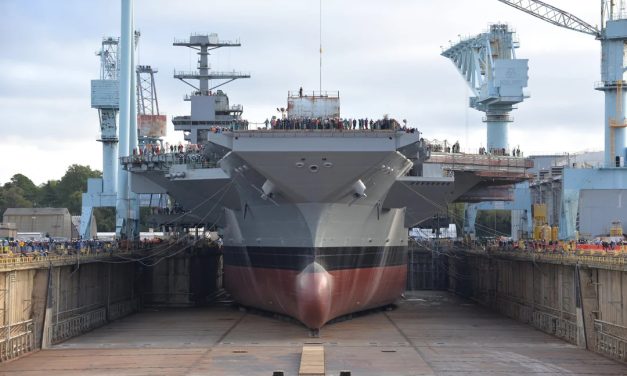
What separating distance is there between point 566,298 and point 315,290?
821 cm

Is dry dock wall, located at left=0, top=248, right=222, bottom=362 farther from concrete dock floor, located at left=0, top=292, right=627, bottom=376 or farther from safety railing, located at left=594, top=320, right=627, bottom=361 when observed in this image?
safety railing, located at left=594, top=320, right=627, bottom=361

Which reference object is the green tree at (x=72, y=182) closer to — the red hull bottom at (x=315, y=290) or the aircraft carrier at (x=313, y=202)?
the aircraft carrier at (x=313, y=202)

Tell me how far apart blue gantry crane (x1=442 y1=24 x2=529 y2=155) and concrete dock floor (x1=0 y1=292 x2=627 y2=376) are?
23424 mm

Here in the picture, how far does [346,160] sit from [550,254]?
8761mm

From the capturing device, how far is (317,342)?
85.3 ft

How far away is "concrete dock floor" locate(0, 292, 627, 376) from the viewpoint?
2155 centimetres

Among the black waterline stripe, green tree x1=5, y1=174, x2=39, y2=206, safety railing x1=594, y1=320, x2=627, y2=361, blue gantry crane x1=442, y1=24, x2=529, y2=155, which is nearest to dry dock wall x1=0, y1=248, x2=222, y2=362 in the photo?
the black waterline stripe

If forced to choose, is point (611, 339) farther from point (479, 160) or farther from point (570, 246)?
point (479, 160)

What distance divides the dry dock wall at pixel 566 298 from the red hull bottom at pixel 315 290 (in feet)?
16.5

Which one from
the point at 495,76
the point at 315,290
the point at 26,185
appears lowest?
the point at 315,290

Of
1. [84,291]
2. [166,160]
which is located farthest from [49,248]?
[166,160]

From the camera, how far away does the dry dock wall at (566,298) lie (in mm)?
23234

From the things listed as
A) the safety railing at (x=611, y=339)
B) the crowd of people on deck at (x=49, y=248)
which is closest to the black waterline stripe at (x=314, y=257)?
the crowd of people on deck at (x=49, y=248)

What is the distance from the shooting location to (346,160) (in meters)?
25.9
